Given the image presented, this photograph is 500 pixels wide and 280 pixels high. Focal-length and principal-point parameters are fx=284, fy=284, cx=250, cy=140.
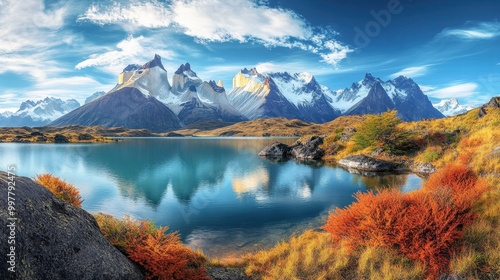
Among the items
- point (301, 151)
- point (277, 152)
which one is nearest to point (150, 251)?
point (301, 151)

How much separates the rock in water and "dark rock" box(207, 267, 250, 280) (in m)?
3.55

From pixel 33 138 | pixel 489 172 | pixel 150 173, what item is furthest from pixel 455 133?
pixel 33 138

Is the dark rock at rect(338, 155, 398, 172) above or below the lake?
above

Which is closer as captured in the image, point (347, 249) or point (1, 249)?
point (1, 249)

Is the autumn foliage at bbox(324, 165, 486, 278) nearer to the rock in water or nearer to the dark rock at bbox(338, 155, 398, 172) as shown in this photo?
the rock in water

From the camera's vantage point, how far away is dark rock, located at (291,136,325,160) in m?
72.0

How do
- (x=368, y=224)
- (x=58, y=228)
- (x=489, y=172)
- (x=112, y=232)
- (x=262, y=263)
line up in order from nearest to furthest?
1. (x=58, y=228)
2. (x=112, y=232)
3. (x=368, y=224)
4. (x=262, y=263)
5. (x=489, y=172)

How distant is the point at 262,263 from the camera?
12.3 meters

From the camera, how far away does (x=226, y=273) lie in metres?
11.2

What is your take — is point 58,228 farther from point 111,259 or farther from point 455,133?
point 455,133

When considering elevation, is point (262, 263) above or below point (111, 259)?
below

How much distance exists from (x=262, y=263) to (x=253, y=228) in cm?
833

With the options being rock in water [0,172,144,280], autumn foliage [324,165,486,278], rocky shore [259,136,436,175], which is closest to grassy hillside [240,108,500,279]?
autumn foliage [324,165,486,278]

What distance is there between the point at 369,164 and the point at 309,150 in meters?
25.7
